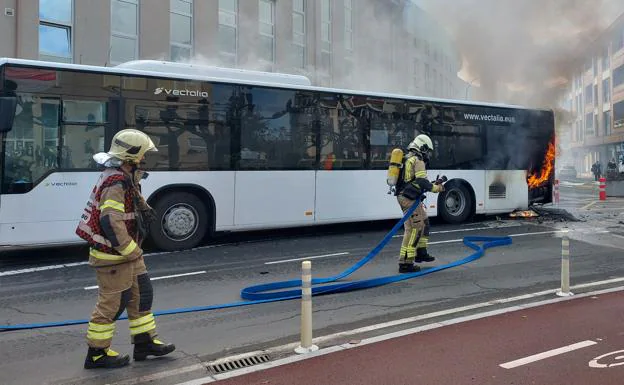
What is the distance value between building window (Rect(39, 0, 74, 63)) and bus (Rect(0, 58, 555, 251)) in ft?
27.9

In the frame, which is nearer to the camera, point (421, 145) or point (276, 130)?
point (421, 145)

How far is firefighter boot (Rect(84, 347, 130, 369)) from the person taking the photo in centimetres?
356

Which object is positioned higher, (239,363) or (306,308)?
(306,308)

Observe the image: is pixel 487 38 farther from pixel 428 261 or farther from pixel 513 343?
pixel 513 343

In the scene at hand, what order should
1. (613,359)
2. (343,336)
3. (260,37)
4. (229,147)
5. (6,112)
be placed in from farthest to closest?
(260,37) < (229,147) < (6,112) < (343,336) < (613,359)

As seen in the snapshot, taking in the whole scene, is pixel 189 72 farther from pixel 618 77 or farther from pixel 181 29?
pixel 618 77

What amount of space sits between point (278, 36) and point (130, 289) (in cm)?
1793

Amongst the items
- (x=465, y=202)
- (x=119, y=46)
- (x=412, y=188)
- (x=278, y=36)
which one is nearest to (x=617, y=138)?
(x=278, y=36)

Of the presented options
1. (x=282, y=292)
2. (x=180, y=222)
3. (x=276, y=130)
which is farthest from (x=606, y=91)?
(x=282, y=292)

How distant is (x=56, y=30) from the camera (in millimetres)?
15406

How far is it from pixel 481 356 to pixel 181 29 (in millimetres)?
17019

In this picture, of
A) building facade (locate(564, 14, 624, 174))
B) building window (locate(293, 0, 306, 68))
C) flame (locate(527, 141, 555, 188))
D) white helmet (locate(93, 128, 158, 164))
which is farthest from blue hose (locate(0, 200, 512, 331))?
building facade (locate(564, 14, 624, 174))

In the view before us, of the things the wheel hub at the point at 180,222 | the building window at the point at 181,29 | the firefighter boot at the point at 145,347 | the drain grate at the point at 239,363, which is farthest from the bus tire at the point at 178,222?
the building window at the point at 181,29

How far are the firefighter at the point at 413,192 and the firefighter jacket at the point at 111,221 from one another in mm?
3920
